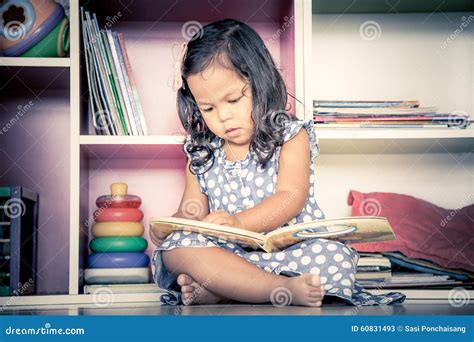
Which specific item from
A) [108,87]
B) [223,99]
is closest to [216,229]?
[223,99]

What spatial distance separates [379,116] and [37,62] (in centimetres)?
84

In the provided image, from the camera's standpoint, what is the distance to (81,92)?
1.72 meters

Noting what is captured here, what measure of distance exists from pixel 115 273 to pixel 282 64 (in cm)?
74

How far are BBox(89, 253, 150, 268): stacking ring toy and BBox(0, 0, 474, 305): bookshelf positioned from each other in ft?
0.11

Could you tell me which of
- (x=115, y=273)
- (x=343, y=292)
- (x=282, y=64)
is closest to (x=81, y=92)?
(x=115, y=273)

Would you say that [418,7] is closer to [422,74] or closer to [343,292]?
[422,74]

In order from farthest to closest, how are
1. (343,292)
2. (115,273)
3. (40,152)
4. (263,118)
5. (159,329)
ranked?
(40,152) → (115,273) → (263,118) → (343,292) → (159,329)

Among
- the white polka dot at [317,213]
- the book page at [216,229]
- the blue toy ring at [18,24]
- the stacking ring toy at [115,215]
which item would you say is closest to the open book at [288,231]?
the book page at [216,229]

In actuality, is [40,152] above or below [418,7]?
below

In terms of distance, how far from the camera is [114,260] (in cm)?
171

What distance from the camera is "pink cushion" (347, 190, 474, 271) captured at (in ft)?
5.55

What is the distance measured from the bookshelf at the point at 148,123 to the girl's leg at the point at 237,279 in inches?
18.1

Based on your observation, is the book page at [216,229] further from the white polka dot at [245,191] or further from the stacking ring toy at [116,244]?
the stacking ring toy at [116,244]

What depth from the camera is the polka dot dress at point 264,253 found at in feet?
4.30
